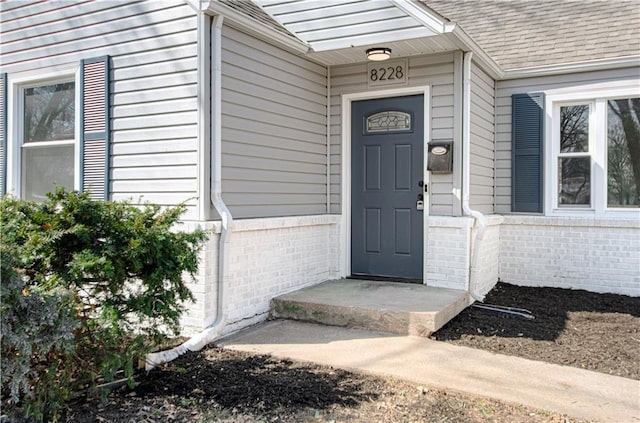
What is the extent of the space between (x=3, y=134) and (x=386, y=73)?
4.45 m

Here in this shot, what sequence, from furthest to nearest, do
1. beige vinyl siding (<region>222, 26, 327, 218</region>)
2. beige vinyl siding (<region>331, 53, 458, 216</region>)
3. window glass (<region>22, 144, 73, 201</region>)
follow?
beige vinyl siding (<region>331, 53, 458, 216</region>) → window glass (<region>22, 144, 73, 201</region>) → beige vinyl siding (<region>222, 26, 327, 218</region>)

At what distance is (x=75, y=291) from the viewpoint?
308 centimetres

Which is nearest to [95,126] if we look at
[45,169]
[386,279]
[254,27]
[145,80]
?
[145,80]

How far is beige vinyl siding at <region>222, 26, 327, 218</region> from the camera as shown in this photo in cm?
487

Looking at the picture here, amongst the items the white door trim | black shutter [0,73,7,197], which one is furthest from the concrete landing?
black shutter [0,73,7,197]

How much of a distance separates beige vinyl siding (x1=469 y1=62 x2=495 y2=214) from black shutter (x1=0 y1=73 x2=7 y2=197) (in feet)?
17.3

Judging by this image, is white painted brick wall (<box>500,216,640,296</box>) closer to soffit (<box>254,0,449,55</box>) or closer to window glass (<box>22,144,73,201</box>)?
soffit (<box>254,0,449,55</box>)

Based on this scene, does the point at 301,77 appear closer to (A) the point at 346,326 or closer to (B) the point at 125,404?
(A) the point at 346,326

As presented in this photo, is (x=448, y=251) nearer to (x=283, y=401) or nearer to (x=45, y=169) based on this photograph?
(x=283, y=401)

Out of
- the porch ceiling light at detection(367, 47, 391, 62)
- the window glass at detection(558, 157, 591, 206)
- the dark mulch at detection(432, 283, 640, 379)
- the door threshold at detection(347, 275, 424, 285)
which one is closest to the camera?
the dark mulch at detection(432, 283, 640, 379)

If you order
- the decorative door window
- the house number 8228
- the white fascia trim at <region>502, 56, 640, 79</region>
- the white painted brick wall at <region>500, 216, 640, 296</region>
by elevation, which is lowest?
the white painted brick wall at <region>500, 216, 640, 296</region>

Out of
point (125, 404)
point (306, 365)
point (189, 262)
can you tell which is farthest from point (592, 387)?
point (125, 404)

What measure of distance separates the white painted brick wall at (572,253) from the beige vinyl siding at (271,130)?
8.68 feet

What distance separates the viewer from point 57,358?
9.93ft
